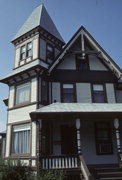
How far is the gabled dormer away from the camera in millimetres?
15516

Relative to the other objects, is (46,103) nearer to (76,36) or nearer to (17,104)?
(17,104)

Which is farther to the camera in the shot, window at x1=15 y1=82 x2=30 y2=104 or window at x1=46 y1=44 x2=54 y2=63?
window at x1=46 y1=44 x2=54 y2=63

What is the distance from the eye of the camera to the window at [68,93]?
48.8ft

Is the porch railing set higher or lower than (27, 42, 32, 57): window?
lower

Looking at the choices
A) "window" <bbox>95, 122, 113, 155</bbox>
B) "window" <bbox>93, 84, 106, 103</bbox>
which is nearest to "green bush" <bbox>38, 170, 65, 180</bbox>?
"window" <bbox>95, 122, 113, 155</bbox>

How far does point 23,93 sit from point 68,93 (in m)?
3.41

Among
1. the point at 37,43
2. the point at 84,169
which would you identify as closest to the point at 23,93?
the point at 37,43

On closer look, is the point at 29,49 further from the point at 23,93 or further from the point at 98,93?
the point at 98,93

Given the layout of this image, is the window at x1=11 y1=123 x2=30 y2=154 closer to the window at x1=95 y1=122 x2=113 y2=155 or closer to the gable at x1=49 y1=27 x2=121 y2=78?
the window at x1=95 y1=122 x2=113 y2=155

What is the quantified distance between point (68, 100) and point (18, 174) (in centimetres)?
660

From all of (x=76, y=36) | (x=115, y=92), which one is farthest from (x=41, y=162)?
(x=76, y=36)

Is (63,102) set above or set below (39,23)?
below

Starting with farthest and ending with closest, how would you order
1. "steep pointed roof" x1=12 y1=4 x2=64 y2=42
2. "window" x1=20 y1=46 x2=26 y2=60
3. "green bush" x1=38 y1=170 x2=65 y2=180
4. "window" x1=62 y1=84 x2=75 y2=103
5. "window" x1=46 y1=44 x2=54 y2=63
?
"steep pointed roof" x1=12 y1=4 x2=64 y2=42, "window" x1=20 y1=46 x2=26 y2=60, "window" x1=46 y1=44 x2=54 y2=63, "window" x1=62 y1=84 x2=75 y2=103, "green bush" x1=38 y1=170 x2=65 y2=180

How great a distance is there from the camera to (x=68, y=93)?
15.0 meters
